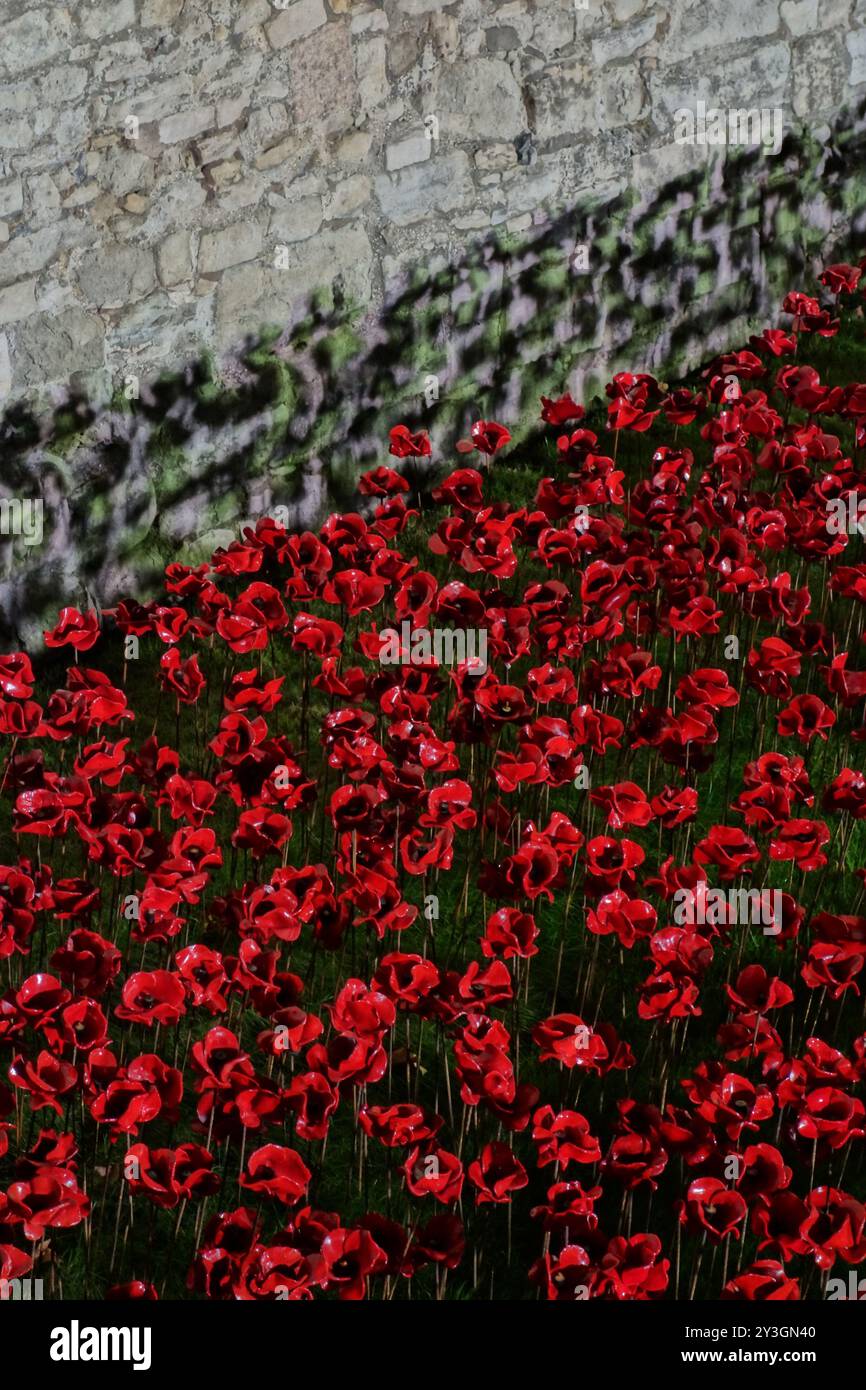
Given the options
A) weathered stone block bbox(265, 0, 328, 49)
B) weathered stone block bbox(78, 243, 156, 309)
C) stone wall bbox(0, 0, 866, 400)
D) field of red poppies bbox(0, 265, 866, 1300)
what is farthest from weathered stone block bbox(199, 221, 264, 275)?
field of red poppies bbox(0, 265, 866, 1300)

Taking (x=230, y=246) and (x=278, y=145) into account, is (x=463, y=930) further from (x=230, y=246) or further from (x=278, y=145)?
(x=278, y=145)

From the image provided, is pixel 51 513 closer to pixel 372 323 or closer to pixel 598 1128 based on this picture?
pixel 372 323

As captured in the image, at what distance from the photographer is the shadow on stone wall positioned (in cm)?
544

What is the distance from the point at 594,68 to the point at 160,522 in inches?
106

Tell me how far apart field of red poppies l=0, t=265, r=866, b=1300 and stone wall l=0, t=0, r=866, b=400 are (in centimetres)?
91

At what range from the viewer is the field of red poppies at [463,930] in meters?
2.83

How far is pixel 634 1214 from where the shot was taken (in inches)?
134

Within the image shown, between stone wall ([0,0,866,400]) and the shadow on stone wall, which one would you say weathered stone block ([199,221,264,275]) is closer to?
stone wall ([0,0,866,400])

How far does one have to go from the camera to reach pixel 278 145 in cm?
561

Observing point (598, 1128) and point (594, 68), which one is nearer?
point (598, 1128)

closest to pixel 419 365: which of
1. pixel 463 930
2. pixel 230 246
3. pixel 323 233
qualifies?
pixel 323 233

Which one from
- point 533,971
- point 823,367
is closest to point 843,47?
point 823,367

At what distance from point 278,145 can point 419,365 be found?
1.09 meters

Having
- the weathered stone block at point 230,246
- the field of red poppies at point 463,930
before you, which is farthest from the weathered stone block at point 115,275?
the field of red poppies at point 463,930
